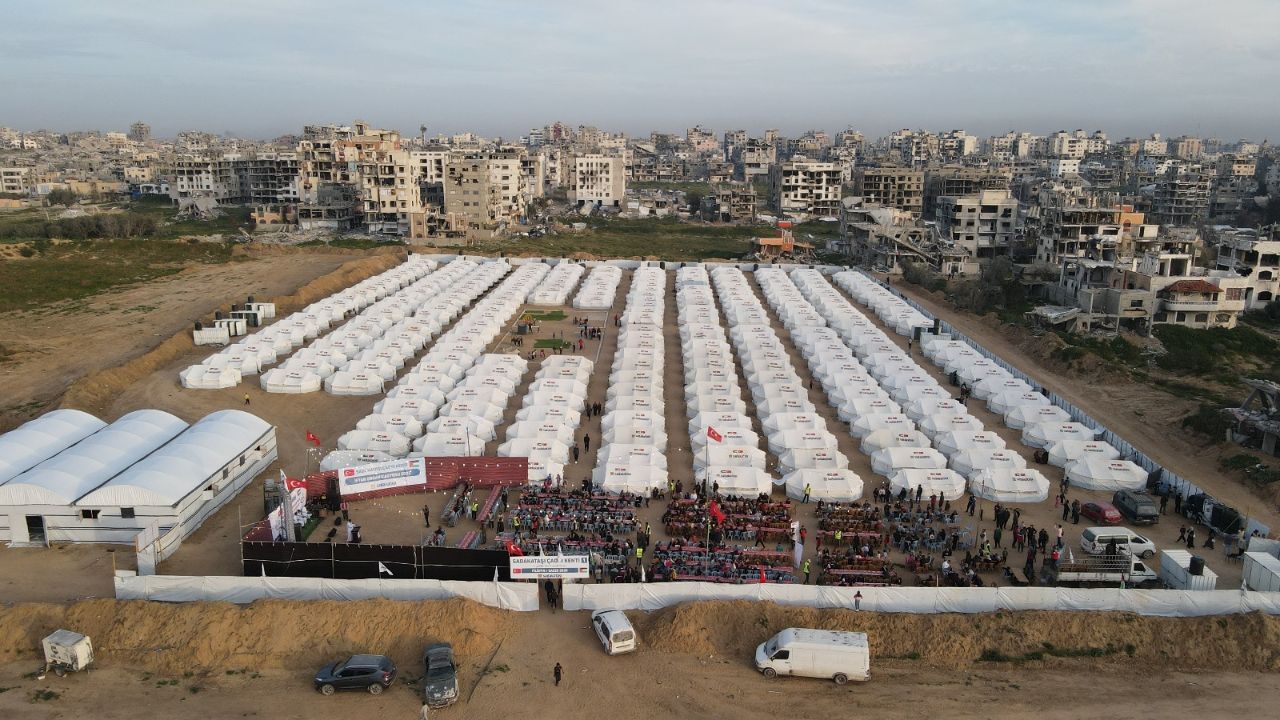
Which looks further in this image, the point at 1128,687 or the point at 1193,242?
the point at 1193,242

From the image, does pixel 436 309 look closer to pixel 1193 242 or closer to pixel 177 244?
pixel 177 244

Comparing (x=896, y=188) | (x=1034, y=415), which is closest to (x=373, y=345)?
(x=1034, y=415)

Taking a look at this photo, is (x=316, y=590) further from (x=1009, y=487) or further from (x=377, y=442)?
(x=1009, y=487)

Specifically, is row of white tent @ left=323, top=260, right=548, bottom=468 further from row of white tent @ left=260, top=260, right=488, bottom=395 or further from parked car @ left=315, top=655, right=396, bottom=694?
parked car @ left=315, top=655, right=396, bottom=694

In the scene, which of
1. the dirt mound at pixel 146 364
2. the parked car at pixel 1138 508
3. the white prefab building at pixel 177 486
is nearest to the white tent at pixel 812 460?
the parked car at pixel 1138 508

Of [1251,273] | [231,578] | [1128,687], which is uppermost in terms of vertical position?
[1251,273]

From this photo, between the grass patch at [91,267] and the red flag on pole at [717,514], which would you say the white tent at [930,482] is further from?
the grass patch at [91,267]

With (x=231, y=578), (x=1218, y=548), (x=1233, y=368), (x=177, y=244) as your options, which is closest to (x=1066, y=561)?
(x=1218, y=548)
